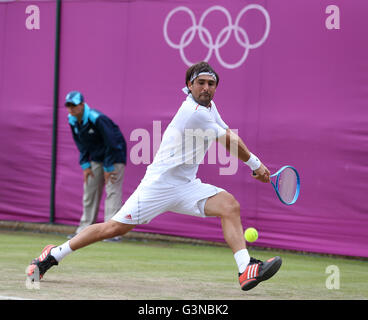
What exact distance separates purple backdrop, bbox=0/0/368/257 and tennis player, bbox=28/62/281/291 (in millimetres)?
3438

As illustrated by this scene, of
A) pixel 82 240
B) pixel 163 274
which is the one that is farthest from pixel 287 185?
pixel 82 240

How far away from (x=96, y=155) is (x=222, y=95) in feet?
5.81

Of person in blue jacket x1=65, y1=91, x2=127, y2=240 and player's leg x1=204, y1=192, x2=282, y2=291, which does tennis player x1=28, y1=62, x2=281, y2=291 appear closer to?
player's leg x1=204, y1=192, x2=282, y2=291

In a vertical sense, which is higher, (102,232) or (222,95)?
(222,95)

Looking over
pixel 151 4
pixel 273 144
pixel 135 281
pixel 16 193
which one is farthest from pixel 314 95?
pixel 16 193

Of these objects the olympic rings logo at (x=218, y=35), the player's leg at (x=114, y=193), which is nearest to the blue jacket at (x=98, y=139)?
the player's leg at (x=114, y=193)

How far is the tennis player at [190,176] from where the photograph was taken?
582 centimetres

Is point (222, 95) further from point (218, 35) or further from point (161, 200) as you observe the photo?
point (161, 200)

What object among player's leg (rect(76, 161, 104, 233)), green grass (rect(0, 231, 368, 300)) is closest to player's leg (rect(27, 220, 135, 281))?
green grass (rect(0, 231, 368, 300))

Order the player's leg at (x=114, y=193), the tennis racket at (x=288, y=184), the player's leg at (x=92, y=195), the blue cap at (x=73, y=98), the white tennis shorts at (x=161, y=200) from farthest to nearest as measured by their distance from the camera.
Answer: the player's leg at (x=92, y=195) < the player's leg at (x=114, y=193) < the blue cap at (x=73, y=98) < the tennis racket at (x=288, y=184) < the white tennis shorts at (x=161, y=200)

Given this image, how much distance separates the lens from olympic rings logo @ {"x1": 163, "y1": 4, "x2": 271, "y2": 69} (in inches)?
382

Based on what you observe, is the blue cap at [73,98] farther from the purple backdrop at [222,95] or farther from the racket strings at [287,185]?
the racket strings at [287,185]

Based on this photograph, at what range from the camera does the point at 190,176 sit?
6031 mm

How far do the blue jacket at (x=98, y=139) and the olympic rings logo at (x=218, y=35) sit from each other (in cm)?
132
